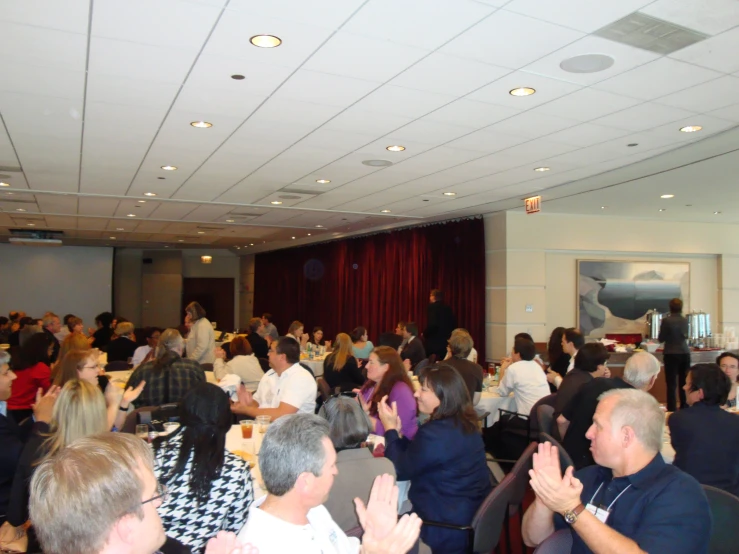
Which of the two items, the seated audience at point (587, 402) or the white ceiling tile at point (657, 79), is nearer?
the white ceiling tile at point (657, 79)

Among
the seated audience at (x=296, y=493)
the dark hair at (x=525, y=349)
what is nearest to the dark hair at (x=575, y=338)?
the dark hair at (x=525, y=349)

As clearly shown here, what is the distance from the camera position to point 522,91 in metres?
4.33

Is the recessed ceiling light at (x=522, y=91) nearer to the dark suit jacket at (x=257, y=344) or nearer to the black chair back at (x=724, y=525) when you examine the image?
the black chair back at (x=724, y=525)

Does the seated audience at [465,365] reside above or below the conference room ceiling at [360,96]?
below

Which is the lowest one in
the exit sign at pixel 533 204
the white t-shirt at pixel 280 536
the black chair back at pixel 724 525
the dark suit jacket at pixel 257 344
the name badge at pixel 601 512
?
the black chair back at pixel 724 525

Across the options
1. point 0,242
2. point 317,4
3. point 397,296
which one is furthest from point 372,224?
point 0,242

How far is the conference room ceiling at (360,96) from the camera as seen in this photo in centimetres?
323

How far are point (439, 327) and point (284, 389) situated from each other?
6.34 meters

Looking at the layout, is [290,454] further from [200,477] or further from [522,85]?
[522,85]

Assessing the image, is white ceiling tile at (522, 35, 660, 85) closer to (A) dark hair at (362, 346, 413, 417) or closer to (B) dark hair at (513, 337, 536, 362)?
(A) dark hair at (362, 346, 413, 417)

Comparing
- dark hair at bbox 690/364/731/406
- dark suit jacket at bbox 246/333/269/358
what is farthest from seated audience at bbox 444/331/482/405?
dark suit jacket at bbox 246/333/269/358

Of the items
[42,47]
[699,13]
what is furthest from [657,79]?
[42,47]

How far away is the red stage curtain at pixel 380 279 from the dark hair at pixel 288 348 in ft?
20.2

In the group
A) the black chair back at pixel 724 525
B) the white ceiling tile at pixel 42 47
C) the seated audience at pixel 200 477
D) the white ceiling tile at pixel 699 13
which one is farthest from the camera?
the white ceiling tile at pixel 42 47
